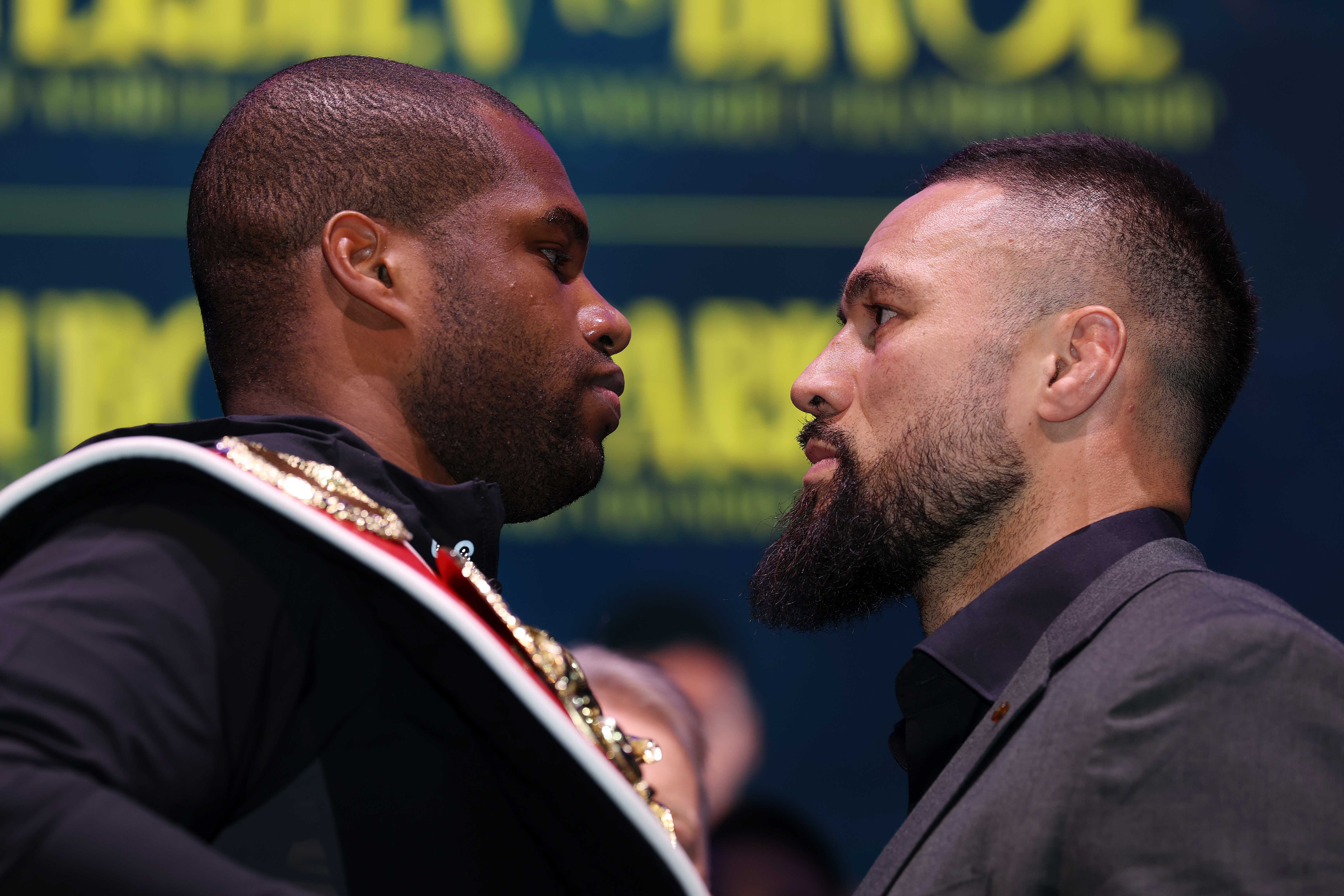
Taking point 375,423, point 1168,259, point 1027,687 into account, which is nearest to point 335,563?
point 375,423

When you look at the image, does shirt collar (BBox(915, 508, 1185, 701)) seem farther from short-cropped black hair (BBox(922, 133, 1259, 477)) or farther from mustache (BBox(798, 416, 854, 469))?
mustache (BBox(798, 416, 854, 469))

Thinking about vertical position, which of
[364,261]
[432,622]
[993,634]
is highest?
[364,261]

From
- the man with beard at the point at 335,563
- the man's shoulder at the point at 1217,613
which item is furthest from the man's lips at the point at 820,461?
the man's shoulder at the point at 1217,613

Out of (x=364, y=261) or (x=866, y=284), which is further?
(x=866, y=284)

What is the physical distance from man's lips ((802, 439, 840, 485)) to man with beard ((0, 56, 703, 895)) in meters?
0.46

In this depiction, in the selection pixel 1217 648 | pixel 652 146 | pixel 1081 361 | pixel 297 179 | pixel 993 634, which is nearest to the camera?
pixel 1217 648

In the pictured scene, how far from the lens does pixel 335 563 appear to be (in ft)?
3.79

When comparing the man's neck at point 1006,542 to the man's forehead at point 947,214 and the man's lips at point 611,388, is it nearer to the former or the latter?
the man's forehead at point 947,214

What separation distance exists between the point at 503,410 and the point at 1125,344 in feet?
3.05

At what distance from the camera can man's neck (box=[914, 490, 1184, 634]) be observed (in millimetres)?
1759

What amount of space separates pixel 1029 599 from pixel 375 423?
3.09ft

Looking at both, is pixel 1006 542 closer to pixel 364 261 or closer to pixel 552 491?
pixel 552 491

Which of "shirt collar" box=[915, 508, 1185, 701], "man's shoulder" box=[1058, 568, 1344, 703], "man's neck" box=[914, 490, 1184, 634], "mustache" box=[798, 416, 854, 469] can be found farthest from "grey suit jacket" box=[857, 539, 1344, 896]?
"mustache" box=[798, 416, 854, 469]

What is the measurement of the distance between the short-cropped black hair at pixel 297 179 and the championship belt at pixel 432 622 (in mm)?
409
